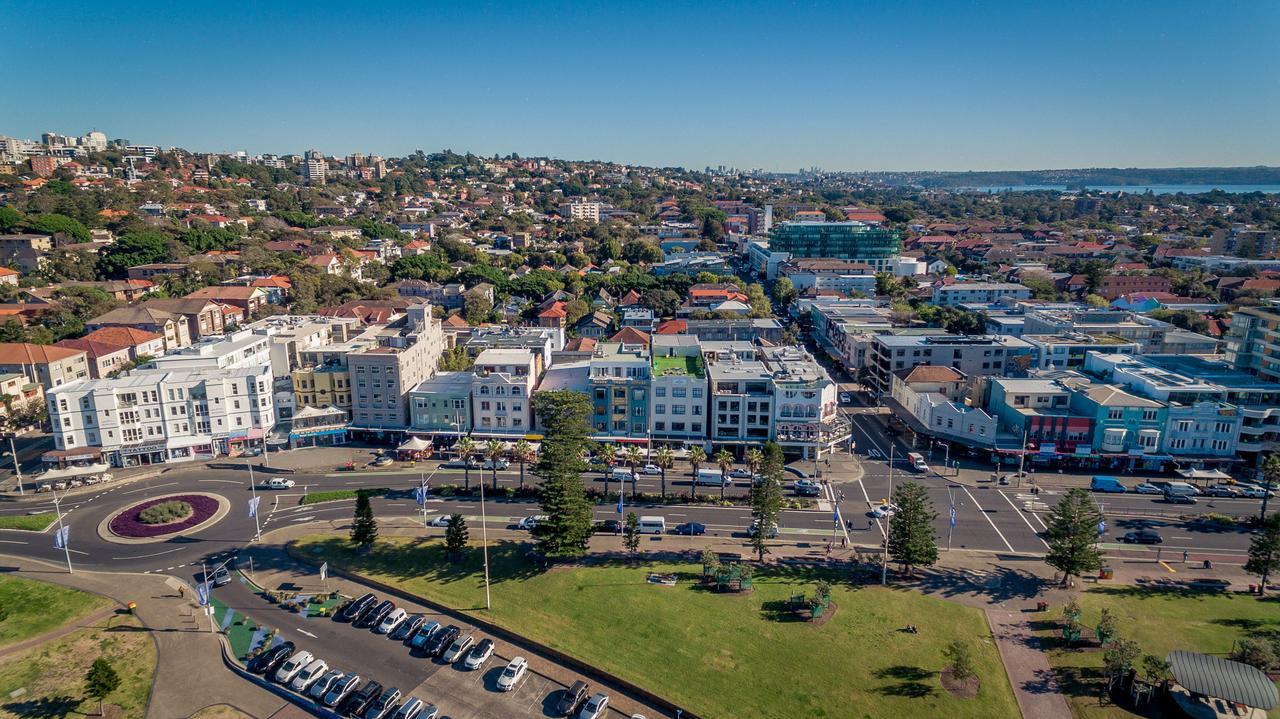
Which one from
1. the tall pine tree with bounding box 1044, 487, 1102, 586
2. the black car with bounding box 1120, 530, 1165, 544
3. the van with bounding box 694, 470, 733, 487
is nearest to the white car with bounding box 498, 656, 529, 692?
the van with bounding box 694, 470, 733, 487

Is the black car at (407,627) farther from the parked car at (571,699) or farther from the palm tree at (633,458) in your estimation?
the palm tree at (633,458)

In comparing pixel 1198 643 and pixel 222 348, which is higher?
pixel 222 348

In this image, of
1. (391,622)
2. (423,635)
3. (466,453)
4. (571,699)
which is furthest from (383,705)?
(466,453)

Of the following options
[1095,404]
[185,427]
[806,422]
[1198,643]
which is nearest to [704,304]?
[806,422]

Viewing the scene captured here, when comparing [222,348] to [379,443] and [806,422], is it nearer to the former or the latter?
[379,443]

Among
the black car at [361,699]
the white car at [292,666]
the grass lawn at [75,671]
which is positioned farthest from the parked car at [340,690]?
the grass lawn at [75,671]
